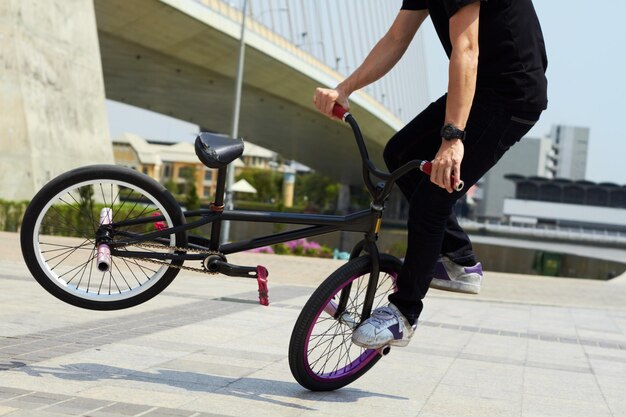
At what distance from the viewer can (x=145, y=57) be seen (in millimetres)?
42438

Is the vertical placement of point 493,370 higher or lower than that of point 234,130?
lower

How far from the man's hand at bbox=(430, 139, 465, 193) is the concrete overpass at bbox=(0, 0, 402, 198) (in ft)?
60.4

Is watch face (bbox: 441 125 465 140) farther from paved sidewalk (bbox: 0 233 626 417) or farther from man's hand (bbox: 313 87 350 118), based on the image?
paved sidewalk (bbox: 0 233 626 417)

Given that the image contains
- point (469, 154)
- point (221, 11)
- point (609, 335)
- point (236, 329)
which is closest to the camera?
point (469, 154)

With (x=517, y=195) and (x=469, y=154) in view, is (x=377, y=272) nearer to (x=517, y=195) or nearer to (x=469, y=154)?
(x=469, y=154)

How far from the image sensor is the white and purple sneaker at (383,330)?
430cm

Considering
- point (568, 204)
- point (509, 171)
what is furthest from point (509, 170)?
point (568, 204)

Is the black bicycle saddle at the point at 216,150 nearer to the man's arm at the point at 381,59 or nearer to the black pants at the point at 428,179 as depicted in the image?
the man's arm at the point at 381,59

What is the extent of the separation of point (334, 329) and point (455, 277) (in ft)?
2.01

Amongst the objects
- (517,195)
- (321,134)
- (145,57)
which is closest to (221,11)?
(145,57)

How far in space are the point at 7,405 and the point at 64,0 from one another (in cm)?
2117

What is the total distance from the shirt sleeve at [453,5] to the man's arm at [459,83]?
0.01 meters

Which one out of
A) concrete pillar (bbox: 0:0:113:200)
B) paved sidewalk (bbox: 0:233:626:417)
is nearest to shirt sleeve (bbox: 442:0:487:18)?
paved sidewalk (bbox: 0:233:626:417)

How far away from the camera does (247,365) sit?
195 inches
